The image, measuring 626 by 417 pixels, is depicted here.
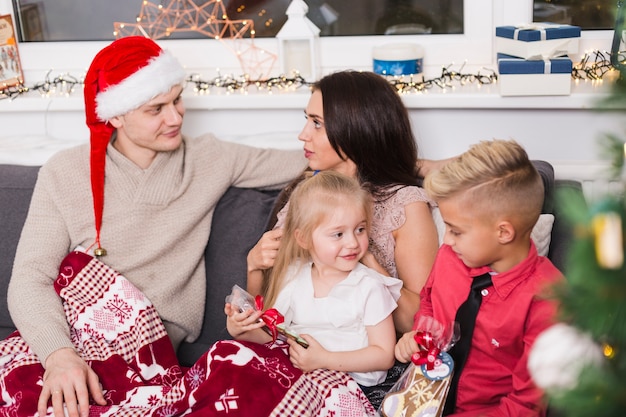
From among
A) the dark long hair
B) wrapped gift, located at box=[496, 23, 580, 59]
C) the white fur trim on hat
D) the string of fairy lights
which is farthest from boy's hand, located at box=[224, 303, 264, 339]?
wrapped gift, located at box=[496, 23, 580, 59]

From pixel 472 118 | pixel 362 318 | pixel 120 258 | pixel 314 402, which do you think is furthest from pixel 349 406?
pixel 472 118

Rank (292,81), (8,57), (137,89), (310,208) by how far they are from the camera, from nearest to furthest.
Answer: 1. (310,208)
2. (137,89)
3. (292,81)
4. (8,57)

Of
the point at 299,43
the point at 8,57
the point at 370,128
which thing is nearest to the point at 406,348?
the point at 370,128

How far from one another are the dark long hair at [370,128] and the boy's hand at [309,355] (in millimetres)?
439

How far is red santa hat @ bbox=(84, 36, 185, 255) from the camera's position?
2078 millimetres

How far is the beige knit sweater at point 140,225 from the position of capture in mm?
2123

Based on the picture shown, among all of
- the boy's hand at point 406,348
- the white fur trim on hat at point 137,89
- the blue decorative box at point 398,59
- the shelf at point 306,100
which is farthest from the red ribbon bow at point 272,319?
the blue decorative box at point 398,59

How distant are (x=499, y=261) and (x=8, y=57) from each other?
2030 millimetres

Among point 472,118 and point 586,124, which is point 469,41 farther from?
point 586,124

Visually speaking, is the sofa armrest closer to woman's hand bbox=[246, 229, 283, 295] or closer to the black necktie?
woman's hand bbox=[246, 229, 283, 295]

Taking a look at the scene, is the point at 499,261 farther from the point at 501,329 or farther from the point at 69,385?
the point at 69,385

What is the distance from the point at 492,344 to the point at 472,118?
100cm

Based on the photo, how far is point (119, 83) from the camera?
A: 81.9 inches

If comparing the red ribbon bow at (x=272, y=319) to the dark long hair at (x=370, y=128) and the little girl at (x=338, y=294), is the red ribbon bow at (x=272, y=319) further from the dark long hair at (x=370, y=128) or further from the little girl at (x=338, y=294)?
the dark long hair at (x=370, y=128)
